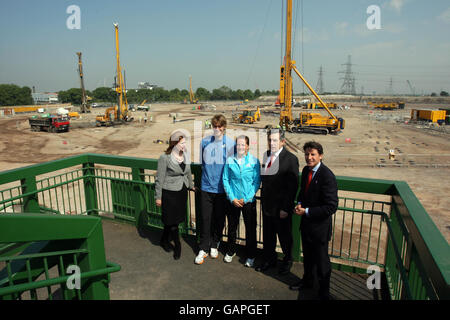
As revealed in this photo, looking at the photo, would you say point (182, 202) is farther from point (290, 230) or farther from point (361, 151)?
point (361, 151)

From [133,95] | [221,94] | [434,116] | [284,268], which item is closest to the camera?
[284,268]

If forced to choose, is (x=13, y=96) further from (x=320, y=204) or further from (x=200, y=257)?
(x=320, y=204)

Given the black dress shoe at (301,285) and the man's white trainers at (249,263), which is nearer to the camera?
the black dress shoe at (301,285)

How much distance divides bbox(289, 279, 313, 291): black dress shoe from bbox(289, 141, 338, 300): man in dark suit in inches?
8.2

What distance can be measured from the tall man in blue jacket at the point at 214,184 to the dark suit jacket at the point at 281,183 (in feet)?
1.96

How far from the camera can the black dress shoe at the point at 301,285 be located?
3.47 meters

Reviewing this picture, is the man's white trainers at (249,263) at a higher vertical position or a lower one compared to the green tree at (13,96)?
lower

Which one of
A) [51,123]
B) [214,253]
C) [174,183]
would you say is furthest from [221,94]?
[214,253]

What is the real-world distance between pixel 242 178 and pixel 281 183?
0.47m

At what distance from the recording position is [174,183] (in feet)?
13.2

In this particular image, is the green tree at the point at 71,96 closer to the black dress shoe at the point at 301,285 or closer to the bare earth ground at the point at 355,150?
the bare earth ground at the point at 355,150

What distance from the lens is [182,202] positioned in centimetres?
419

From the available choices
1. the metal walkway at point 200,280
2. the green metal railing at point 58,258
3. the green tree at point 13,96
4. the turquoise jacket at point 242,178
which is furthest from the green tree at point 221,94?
the green metal railing at point 58,258
